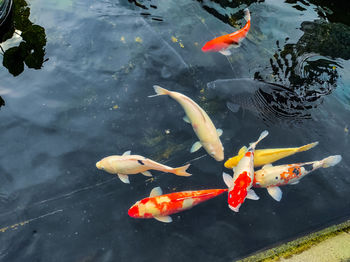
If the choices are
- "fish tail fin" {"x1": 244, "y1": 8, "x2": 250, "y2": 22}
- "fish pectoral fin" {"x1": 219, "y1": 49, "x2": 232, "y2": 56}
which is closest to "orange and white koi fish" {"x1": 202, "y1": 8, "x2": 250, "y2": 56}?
"fish pectoral fin" {"x1": 219, "y1": 49, "x2": 232, "y2": 56}

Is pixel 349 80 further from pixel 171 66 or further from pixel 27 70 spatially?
pixel 27 70

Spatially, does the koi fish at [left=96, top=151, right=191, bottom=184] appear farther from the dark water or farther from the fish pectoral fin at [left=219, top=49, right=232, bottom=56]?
the fish pectoral fin at [left=219, top=49, right=232, bottom=56]

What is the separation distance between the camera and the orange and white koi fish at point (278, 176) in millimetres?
3551

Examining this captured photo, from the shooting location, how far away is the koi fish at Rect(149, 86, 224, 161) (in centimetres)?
378

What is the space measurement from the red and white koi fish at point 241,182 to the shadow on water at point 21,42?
11.1ft

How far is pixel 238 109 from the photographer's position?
4.32 metres

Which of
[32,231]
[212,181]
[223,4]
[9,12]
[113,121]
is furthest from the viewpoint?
[223,4]

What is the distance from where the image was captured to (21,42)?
16.0 ft

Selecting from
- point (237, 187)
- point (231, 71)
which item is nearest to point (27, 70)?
point (231, 71)

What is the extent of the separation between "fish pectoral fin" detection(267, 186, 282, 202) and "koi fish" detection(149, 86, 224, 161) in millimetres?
696

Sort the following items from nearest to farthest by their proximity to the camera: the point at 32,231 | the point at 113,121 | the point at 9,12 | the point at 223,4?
the point at 32,231 < the point at 113,121 < the point at 9,12 < the point at 223,4

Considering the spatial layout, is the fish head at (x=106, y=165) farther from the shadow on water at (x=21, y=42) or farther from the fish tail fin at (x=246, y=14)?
the fish tail fin at (x=246, y=14)

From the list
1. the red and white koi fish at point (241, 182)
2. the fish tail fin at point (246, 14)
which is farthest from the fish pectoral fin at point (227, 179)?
the fish tail fin at point (246, 14)

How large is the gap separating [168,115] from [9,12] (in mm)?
3347
